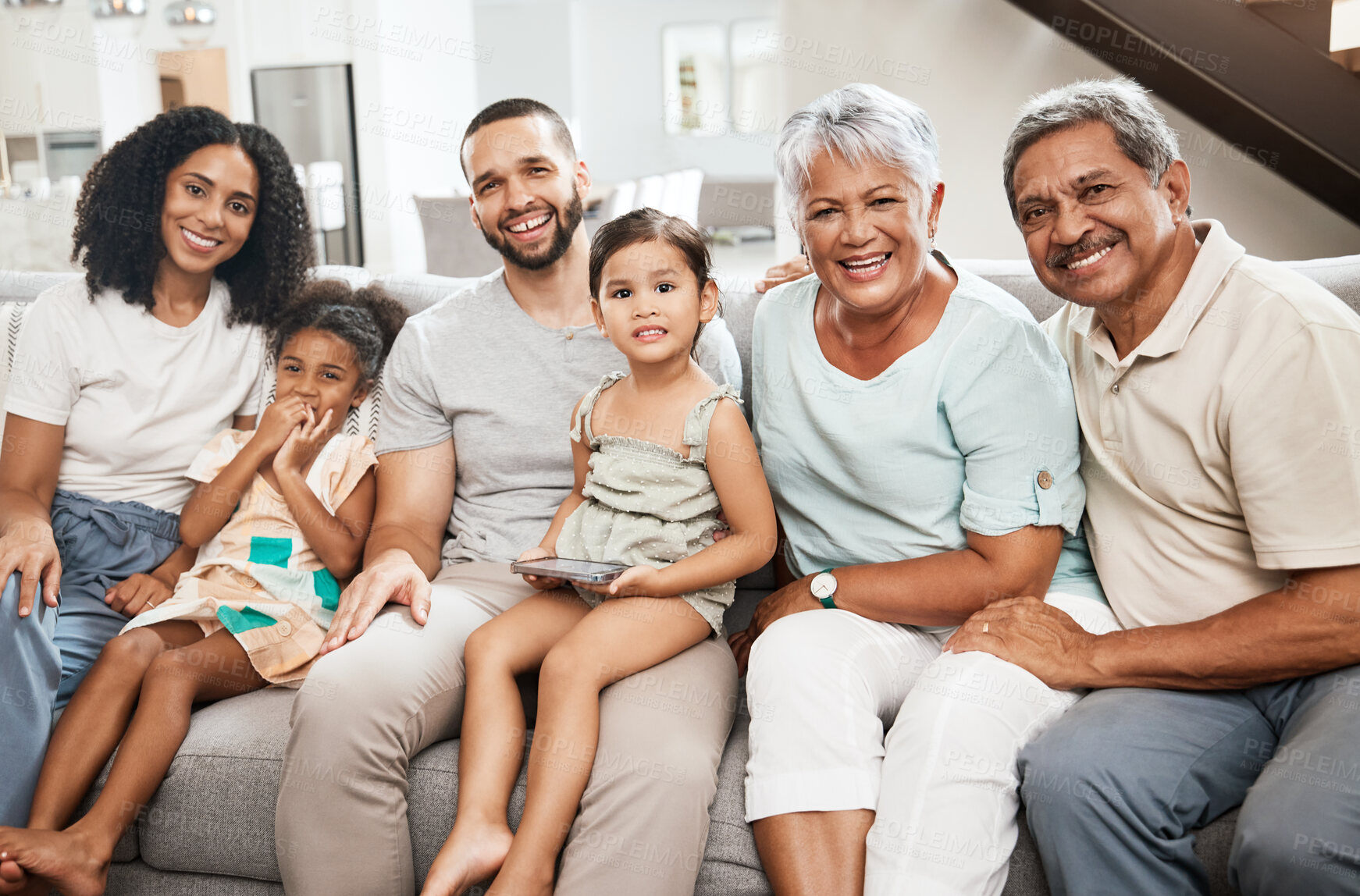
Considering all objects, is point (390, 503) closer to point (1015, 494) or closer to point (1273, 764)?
point (1015, 494)

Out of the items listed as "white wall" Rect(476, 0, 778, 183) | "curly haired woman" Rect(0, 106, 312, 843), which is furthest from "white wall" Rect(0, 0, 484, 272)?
"curly haired woman" Rect(0, 106, 312, 843)

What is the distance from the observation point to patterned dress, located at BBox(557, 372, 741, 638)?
1.53 meters

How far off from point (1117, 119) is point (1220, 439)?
0.44 metres

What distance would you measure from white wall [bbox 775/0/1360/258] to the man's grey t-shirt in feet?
6.34

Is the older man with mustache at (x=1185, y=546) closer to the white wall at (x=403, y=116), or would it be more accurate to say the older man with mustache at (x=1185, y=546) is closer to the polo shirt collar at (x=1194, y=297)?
the polo shirt collar at (x=1194, y=297)

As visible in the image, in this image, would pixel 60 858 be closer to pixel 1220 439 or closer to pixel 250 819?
pixel 250 819

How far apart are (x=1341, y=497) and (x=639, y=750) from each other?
35.3 inches

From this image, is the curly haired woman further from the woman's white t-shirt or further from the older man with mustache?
the older man with mustache

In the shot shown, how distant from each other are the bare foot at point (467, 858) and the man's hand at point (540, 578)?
15.6 inches

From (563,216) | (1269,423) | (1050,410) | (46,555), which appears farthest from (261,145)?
(1269,423)

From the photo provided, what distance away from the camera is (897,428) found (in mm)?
1466

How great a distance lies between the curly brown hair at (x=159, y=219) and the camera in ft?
6.16

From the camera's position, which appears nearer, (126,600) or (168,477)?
(126,600)

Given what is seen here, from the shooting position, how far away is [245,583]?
5.62 feet
